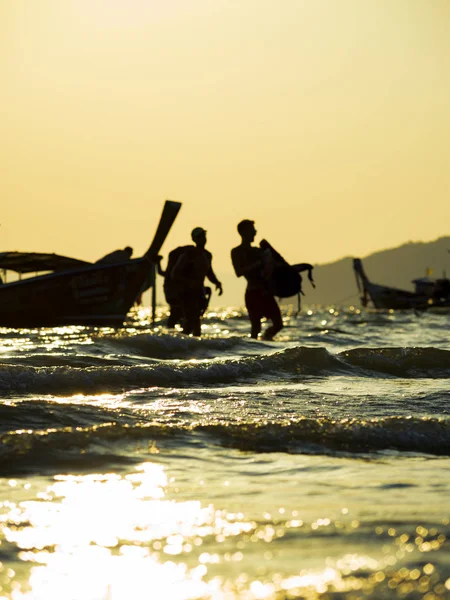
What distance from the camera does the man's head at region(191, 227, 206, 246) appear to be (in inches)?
536

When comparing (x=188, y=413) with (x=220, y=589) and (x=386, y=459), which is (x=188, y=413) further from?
(x=220, y=589)

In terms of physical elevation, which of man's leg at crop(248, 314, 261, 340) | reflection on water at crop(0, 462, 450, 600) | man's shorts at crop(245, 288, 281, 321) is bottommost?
reflection on water at crop(0, 462, 450, 600)

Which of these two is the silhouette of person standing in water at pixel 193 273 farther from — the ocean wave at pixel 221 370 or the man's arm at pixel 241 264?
the ocean wave at pixel 221 370

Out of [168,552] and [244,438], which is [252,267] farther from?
[168,552]

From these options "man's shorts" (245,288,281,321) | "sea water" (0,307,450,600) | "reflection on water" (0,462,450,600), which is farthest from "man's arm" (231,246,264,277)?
"reflection on water" (0,462,450,600)

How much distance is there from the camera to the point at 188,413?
646 centimetres

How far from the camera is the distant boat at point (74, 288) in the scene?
21125 mm

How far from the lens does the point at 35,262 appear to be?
23.6 m

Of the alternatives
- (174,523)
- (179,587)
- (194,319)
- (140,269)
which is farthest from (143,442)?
(140,269)

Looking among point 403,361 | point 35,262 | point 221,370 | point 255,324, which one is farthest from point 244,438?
point 35,262

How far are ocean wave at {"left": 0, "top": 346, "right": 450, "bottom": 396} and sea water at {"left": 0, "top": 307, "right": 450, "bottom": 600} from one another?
2.0 inches

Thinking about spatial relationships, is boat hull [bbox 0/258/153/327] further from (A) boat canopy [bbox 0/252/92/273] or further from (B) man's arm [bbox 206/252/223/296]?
(B) man's arm [bbox 206/252/223/296]

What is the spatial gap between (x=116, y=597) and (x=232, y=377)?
6.72 metres

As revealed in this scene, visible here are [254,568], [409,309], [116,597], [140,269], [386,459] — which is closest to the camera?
[116,597]
